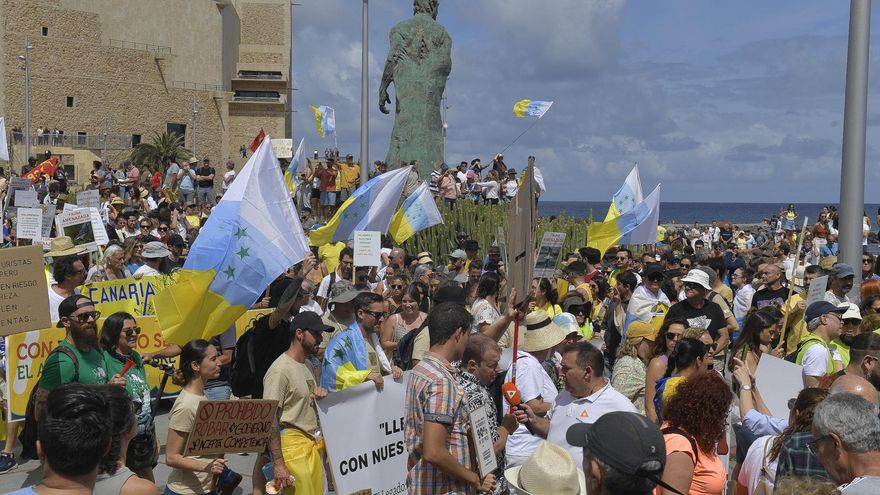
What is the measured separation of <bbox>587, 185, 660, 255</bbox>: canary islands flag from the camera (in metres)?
14.0

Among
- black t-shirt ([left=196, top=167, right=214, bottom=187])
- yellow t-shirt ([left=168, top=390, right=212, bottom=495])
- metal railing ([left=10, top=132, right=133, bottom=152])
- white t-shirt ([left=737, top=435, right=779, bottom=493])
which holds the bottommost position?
yellow t-shirt ([left=168, top=390, right=212, bottom=495])

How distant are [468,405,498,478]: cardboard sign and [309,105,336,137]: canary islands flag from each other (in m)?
21.0

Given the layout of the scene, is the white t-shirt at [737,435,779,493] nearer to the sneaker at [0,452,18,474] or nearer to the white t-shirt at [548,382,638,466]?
the white t-shirt at [548,382,638,466]

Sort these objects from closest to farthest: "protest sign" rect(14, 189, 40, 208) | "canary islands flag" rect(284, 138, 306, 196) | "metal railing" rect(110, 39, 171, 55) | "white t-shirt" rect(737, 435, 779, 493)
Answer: "white t-shirt" rect(737, 435, 779, 493) → "protest sign" rect(14, 189, 40, 208) → "canary islands flag" rect(284, 138, 306, 196) → "metal railing" rect(110, 39, 171, 55)

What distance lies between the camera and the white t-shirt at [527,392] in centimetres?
588

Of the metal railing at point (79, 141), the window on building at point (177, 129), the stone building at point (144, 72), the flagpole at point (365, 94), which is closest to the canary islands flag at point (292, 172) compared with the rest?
the flagpole at point (365, 94)

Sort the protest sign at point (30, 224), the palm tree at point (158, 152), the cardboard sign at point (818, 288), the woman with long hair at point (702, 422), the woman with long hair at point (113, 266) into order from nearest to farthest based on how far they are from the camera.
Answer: the woman with long hair at point (702, 422)
the cardboard sign at point (818, 288)
the woman with long hair at point (113, 266)
the protest sign at point (30, 224)
the palm tree at point (158, 152)

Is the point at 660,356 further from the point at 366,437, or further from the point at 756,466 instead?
the point at 366,437

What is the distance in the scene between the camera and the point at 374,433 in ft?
20.1

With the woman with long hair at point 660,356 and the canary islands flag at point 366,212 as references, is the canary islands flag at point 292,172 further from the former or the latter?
the woman with long hair at point 660,356

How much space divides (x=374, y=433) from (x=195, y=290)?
1.84 metres

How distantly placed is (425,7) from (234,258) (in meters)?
18.1

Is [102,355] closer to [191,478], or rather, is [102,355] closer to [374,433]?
[191,478]

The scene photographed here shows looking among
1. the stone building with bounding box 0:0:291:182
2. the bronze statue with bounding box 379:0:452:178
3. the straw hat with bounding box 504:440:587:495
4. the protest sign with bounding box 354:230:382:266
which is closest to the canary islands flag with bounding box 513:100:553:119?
the bronze statue with bounding box 379:0:452:178
